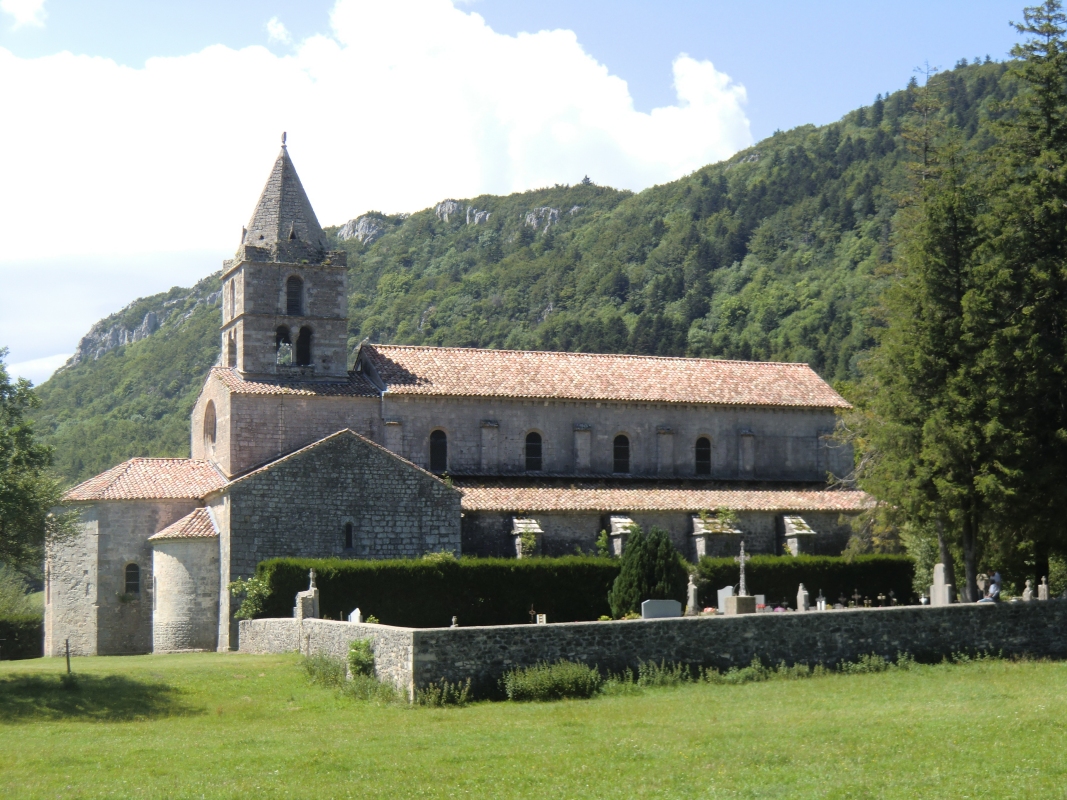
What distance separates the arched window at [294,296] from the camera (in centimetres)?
4588

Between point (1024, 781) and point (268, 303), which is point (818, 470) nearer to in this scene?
point (268, 303)

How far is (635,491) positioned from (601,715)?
23883 millimetres

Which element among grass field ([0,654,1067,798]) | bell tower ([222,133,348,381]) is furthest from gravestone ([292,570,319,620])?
bell tower ([222,133,348,381])

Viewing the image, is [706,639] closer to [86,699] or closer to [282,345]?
[86,699]

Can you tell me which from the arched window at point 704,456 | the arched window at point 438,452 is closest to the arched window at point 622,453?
the arched window at point 704,456

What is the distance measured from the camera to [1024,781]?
17000mm

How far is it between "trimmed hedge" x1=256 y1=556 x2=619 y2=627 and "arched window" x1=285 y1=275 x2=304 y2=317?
39.7 ft

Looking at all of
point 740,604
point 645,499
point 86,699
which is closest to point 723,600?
point 740,604

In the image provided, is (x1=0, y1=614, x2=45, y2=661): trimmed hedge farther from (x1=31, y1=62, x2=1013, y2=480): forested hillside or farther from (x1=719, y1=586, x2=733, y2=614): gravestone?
(x1=31, y1=62, x2=1013, y2=480): forested hillside

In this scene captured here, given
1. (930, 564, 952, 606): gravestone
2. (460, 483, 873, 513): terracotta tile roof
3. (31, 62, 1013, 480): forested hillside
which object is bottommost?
(930, 564, 952, 606): gravestone

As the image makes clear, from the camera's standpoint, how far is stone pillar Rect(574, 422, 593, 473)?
156 feet

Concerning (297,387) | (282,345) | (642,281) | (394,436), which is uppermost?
(642,281)

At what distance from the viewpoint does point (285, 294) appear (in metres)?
45.7

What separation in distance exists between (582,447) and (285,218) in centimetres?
1430
